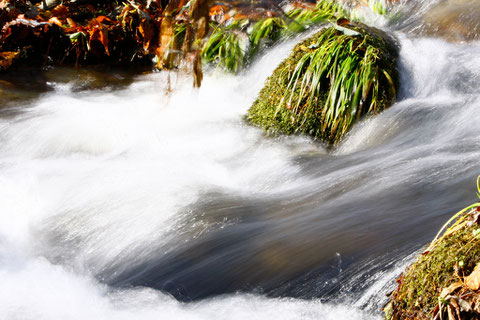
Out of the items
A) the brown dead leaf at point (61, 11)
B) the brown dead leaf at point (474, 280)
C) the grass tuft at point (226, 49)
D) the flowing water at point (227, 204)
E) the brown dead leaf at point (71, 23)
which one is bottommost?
the flowing water at point (227, 204)

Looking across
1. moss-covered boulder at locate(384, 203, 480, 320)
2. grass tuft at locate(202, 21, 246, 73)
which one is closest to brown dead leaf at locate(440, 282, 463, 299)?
moss-covered boulder at locate(384, 203, 480, 320)

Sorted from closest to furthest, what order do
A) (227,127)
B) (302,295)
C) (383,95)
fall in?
1. (302,295)
2. (383,95)
3. (227,127)

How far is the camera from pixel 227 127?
16.5ft

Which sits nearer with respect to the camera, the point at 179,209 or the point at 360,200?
the point at 360,200

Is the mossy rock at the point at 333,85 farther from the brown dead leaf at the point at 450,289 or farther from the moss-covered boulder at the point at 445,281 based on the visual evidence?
the brown dead leaf at the point at 450,289

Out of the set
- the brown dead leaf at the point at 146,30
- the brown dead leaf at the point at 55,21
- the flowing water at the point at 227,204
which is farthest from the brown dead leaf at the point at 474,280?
the brown dead leaf at the point at 55,21

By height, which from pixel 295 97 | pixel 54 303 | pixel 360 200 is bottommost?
pixel 54 303

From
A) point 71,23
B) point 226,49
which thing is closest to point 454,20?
point 226,49

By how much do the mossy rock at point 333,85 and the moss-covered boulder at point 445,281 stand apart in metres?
2.20

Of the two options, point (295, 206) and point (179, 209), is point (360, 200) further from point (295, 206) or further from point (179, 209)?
point (179, 209)

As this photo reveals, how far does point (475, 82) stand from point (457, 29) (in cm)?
89

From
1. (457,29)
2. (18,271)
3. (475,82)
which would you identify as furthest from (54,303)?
(457,29)

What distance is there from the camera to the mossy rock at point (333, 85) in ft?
14.4

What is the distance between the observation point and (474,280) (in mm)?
1928
